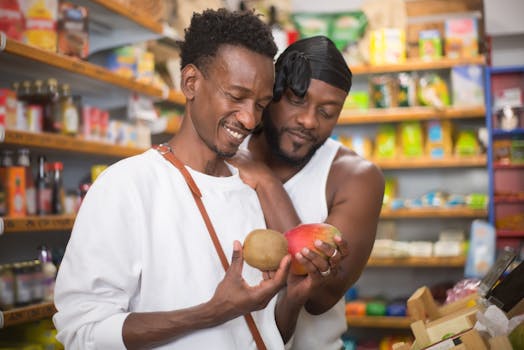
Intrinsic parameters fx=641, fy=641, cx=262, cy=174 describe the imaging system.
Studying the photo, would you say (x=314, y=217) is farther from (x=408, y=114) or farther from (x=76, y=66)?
(x=408, y=114)

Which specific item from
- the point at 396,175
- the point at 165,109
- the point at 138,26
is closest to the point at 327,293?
the point at 138,26

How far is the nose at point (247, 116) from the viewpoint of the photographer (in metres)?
1.58

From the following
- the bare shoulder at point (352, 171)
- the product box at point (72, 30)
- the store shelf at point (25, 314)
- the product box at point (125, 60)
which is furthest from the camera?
the product box at point (125, 60)

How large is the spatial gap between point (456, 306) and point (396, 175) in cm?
404

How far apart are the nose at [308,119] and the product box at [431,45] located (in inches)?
159

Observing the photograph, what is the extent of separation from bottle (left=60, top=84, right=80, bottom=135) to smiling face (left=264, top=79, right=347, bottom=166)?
1.63 m

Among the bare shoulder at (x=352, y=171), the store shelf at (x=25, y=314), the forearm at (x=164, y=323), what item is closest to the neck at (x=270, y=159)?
the bare shoulder at (x=352, y=171)

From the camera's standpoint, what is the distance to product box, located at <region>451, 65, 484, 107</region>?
5598 mm

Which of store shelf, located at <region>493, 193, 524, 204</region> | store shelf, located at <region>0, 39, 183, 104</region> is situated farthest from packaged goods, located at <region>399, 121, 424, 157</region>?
store shelf, located at <region>0, 39, 183, 104</region>

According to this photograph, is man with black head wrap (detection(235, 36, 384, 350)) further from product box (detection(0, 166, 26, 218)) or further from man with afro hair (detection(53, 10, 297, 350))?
product box (detection(0, 166, 26, 218))

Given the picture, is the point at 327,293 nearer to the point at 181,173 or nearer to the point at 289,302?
the point at 289,302

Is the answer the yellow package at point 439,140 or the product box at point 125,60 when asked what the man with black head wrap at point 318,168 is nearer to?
the product box at point 125,60

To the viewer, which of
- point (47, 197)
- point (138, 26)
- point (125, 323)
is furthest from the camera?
point (138, 26)

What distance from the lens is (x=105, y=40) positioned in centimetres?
421
